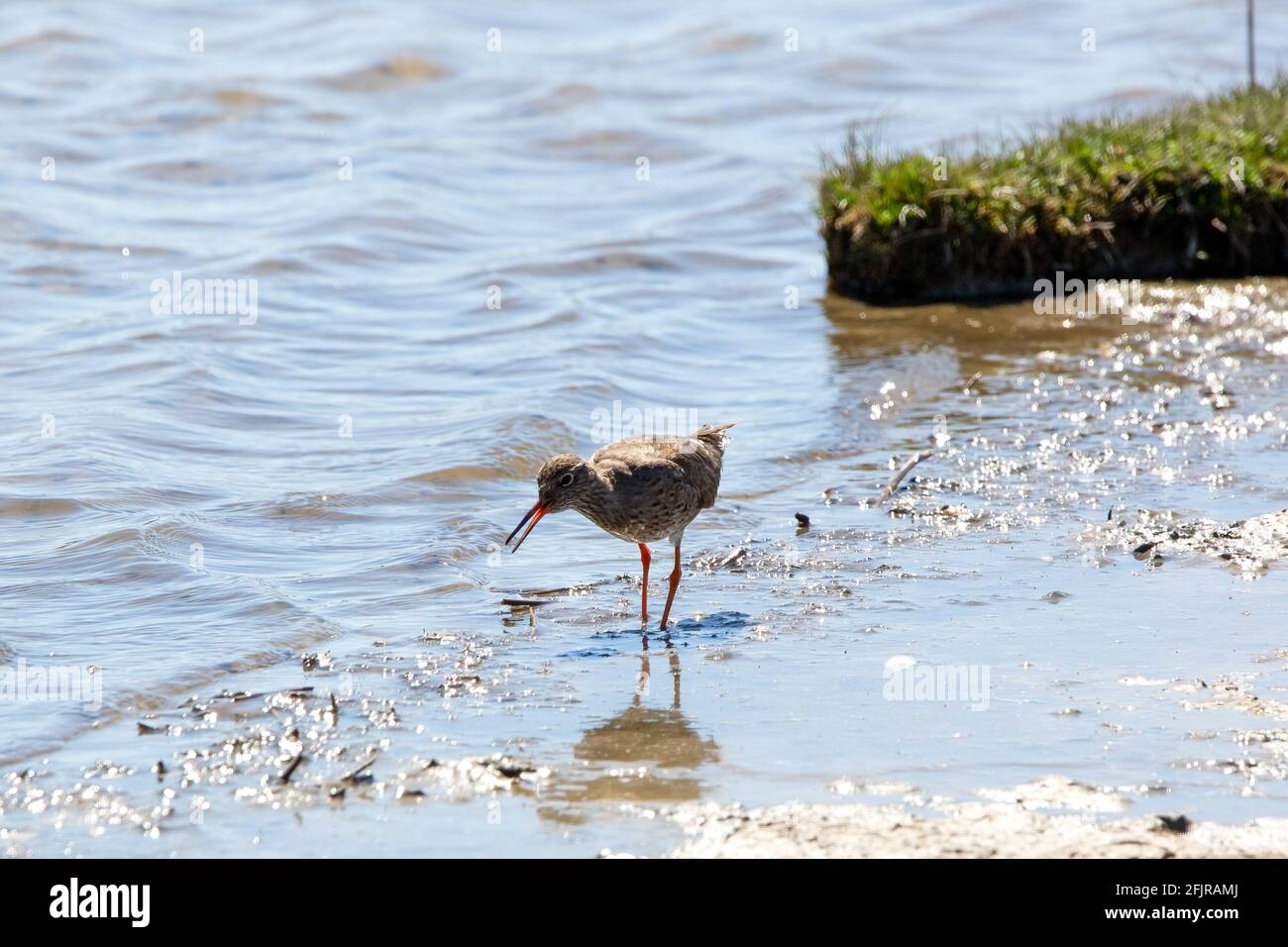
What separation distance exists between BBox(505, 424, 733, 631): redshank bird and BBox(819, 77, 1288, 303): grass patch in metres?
5.27

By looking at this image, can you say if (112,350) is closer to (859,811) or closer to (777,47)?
(859,811)

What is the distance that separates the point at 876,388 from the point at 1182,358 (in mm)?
2216

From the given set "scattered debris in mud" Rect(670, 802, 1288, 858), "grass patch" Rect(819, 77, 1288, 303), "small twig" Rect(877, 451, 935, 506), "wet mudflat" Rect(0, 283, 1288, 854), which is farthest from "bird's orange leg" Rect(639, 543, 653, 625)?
"grass patch" Rect(819, 77, 1288, 303)

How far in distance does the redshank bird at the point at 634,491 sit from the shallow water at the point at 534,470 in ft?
1.23

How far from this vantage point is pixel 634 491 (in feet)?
24.0

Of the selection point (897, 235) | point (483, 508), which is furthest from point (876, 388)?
point (483, 508)

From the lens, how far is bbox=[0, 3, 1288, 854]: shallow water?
5.51m

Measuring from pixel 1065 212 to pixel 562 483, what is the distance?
659 centimetres

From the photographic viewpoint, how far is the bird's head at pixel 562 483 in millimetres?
7148

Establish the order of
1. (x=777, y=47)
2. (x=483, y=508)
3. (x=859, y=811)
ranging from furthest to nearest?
(x=777, y=47) → (x=483, y=508) → (x=859, y=811)

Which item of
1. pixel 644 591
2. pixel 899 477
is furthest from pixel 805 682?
pixel 899 477
